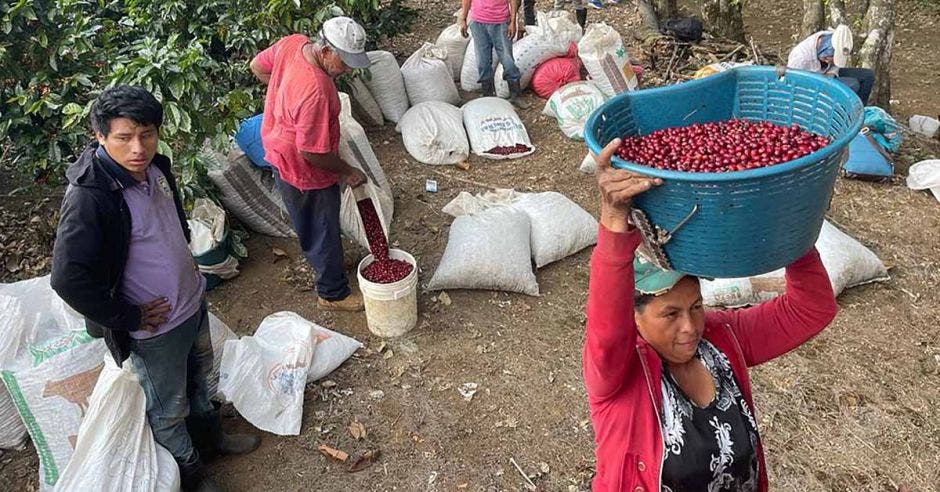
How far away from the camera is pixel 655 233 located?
1.50 meters

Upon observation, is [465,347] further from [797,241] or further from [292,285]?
[797,241]

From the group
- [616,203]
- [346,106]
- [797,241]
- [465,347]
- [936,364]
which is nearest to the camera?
[616,203]

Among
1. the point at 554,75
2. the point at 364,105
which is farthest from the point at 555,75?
the point at 364,105

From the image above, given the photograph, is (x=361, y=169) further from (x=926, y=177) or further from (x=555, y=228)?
(x=926, y=177)

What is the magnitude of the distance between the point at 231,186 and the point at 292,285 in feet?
2.48

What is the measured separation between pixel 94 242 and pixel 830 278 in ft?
11.5

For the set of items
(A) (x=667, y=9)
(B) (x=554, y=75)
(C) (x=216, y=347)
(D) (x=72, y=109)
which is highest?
(D) (x=72, y=109)

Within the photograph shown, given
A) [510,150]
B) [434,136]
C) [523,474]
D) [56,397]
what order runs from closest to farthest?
[56,397] → [523,474] → [434,136] → [510,150]

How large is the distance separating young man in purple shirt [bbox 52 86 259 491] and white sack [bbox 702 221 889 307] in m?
2.60

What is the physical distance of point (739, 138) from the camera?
5.97 feet

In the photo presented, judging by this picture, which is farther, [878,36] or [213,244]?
[878,36]

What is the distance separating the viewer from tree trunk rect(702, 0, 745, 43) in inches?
315

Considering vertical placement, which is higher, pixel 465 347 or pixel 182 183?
pixel 182 183

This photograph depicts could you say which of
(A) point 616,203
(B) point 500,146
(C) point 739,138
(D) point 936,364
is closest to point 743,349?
(C) point 739,138
